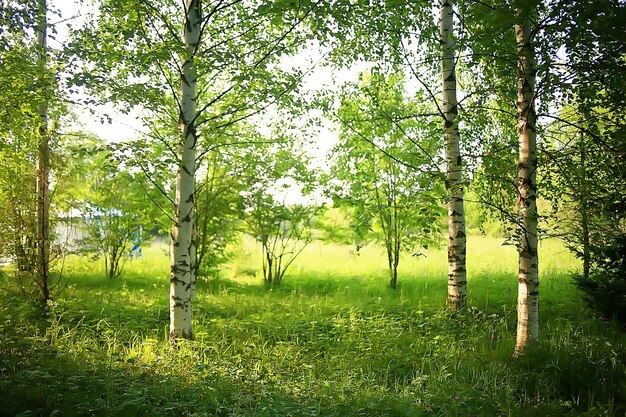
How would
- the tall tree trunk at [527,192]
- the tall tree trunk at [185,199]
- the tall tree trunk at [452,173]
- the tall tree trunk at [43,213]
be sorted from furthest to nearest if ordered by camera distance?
the tall tree trunk at [43,213] → the tall tree trunk at [452,173] → the tall tree trunk at [185,199] → the tall tree trunk at [527,192]

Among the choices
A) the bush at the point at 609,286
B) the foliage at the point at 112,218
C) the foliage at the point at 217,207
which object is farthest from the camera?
the foliage at the point at 112,218

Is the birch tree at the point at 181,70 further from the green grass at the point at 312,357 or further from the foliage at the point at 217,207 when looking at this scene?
the foliage at the point at 217,207

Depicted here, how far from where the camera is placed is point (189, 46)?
18.8ft

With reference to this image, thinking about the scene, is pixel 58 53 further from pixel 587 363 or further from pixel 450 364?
pixel 587 363

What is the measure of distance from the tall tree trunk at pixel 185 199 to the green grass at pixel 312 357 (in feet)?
1.44

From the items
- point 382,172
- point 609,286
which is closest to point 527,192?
point 609,286

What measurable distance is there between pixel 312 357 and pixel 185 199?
102 inches

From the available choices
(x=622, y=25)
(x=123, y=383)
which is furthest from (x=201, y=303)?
(x=622, y=25)

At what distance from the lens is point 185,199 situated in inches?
226

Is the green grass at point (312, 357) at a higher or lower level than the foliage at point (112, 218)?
lower

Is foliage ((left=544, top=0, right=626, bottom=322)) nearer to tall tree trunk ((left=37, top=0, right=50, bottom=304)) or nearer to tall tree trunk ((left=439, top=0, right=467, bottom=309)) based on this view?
tall tree trunk ((left=439, top=0, right=467, bottom=309))

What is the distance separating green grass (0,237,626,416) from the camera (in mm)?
3570

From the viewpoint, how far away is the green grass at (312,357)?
3570 mm

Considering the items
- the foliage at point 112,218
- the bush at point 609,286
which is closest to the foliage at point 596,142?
the bush at point 609,286
